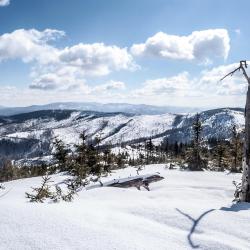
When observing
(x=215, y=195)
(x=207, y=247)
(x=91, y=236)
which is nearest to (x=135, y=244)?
(x=91, y=236)

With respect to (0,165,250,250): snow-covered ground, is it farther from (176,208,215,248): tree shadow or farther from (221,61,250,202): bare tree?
(221,61,250,202): bare tree

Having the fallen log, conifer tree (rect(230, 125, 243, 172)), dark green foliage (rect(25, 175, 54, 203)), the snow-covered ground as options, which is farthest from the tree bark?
conifer tree (rect(230, 125, 243, 172))

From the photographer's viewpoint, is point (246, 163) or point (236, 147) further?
point (236, 147)

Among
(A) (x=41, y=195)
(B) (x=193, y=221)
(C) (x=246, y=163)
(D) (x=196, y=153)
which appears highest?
(C) (x=246, y=163)

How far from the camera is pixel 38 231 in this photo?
16.2ft

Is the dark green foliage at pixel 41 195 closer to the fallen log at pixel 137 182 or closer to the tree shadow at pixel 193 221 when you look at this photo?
the fallen log at pixel 137 182

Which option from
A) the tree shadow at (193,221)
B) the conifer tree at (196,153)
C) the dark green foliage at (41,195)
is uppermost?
the tree shadow at (193,221)

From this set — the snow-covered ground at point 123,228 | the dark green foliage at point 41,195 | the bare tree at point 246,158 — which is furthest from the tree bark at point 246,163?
the dark green foliage at point 41,195

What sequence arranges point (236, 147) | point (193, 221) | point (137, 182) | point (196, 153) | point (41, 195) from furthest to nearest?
point (236, 147), point (196, 153), point (137, 182), point (41, 195), point (193, 221)

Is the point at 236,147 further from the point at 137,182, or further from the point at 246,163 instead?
the point at 246,163

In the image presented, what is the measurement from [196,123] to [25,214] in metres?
40.6

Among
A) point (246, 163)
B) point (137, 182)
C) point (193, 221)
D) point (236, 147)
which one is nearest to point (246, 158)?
point (246, 163)

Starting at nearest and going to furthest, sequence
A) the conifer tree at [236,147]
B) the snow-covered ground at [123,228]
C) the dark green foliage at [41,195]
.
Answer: the snow-covered ground at [123,228] < the dark green foliage at [41,195] < the conifer tree at [236,147]

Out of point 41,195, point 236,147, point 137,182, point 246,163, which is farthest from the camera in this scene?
point 236,147
